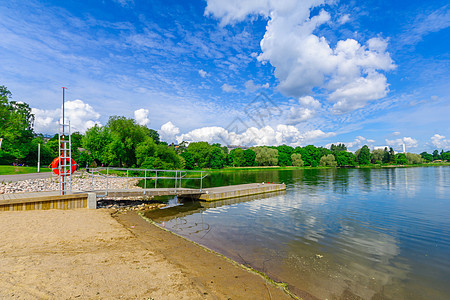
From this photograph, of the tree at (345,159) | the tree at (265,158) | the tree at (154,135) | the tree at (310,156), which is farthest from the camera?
the tree at (345,159)

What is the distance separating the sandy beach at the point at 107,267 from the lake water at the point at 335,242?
4.57 ft

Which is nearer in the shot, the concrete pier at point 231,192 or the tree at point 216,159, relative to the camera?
the concrete pier at point 231,192

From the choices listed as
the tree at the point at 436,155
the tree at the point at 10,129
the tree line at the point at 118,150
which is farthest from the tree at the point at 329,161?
the tree at the point at 436,155

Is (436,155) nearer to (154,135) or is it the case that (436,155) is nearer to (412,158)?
(412,158)

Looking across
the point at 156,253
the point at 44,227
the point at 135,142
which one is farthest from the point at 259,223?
the point at 135,142

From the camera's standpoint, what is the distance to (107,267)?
18.7ft

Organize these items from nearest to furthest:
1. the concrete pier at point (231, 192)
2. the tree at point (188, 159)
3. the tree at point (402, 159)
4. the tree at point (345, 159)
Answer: the concrete pier at point (231, 192)
the tree at point (188, 159)
the tree at point (345, 159)
the tree at point (402, 159)

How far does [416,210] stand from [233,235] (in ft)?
51.2

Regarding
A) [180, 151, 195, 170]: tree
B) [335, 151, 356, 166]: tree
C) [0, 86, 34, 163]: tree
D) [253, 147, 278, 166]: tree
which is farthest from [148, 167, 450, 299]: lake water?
[335, 151, 356, 166]: tree

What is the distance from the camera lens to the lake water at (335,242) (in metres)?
6.62

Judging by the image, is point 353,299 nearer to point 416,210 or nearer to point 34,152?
point 416,210

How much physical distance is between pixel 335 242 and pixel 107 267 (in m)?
9.43

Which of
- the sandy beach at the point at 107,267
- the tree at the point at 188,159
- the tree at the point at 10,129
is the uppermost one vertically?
the tree at the point at 10,129

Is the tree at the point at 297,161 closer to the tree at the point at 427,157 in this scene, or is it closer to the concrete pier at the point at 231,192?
the concrete pier at the point at 231,192
